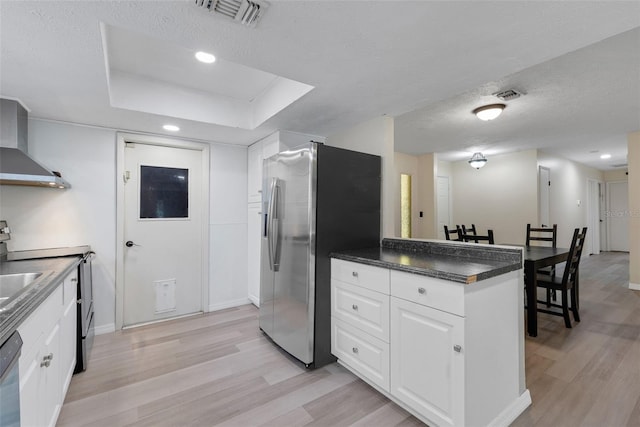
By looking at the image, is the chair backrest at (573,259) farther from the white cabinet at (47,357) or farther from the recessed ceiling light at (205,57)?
the white cabinet at (47,357)

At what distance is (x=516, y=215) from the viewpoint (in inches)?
222

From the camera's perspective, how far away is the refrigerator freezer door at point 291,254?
2.32 metres

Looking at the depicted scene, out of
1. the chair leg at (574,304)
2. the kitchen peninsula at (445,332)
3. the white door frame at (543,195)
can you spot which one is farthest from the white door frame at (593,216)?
the kitchen peninsula at (445,332)

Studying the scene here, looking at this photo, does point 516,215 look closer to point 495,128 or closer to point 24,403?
point 495,128

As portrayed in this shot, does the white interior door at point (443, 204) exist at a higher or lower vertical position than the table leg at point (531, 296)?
higher

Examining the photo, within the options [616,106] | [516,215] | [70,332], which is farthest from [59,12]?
[516,215]

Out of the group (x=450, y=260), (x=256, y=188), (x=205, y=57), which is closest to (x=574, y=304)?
(x=450, y=260)

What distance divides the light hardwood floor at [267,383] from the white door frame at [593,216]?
5.75 metres

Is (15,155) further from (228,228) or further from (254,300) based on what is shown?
(254,300)

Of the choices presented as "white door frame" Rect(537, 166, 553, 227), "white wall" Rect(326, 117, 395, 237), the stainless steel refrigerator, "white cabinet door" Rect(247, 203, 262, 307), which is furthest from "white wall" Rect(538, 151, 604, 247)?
"white cabinet door" Rect(247, 203, 262, 307)

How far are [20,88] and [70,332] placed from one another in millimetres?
1775

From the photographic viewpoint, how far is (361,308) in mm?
2105

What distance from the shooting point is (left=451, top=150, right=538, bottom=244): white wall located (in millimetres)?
5477

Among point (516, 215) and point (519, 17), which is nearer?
point (519, 17)
